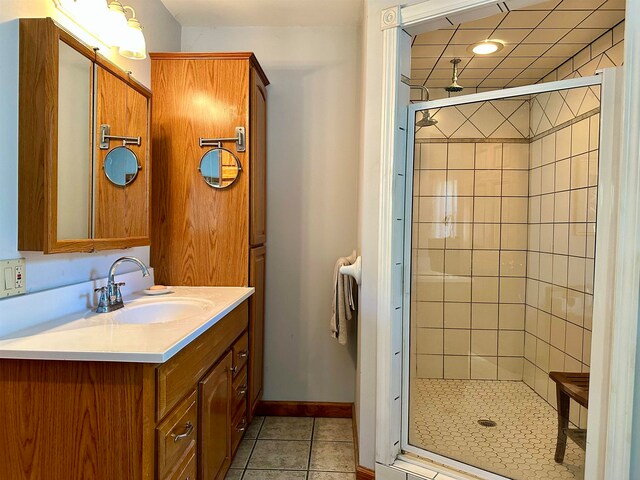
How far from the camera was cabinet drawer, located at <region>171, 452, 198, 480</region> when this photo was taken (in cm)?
131

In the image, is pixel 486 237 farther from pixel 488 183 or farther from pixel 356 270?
pixel 356 270

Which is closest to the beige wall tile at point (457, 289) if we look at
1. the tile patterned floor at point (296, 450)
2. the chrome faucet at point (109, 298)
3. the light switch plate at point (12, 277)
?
the tile patterned floor at point (296, 450)

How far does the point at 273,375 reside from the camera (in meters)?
2.70

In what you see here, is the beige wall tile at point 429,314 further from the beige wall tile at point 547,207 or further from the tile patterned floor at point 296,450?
the tile patterned floor at point 296,450

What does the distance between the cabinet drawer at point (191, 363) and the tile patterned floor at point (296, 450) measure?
70 cm

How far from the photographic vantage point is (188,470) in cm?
140

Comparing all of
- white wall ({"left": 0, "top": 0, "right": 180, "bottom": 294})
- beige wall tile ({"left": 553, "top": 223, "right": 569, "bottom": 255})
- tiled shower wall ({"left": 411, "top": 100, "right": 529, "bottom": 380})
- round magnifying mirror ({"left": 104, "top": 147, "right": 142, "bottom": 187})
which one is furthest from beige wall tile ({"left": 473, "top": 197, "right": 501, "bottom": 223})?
white wall ({"left": 0, "top": 0, "right": 180, "bottom": 294})

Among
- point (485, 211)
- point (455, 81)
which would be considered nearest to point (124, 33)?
point (485, 211)

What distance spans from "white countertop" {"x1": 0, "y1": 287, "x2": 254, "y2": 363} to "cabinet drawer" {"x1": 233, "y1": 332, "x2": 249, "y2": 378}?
0.38 m

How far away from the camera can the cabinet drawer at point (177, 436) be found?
1.19 meters

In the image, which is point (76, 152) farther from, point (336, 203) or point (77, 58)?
point (336, 203)

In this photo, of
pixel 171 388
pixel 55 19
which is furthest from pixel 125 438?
pixel 55 19

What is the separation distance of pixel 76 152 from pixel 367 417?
64.4 inches

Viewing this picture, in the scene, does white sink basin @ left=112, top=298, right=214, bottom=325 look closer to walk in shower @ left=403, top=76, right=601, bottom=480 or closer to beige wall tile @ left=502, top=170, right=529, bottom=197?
walk in shower @ left=403, top=76, right=601, bottom=480
